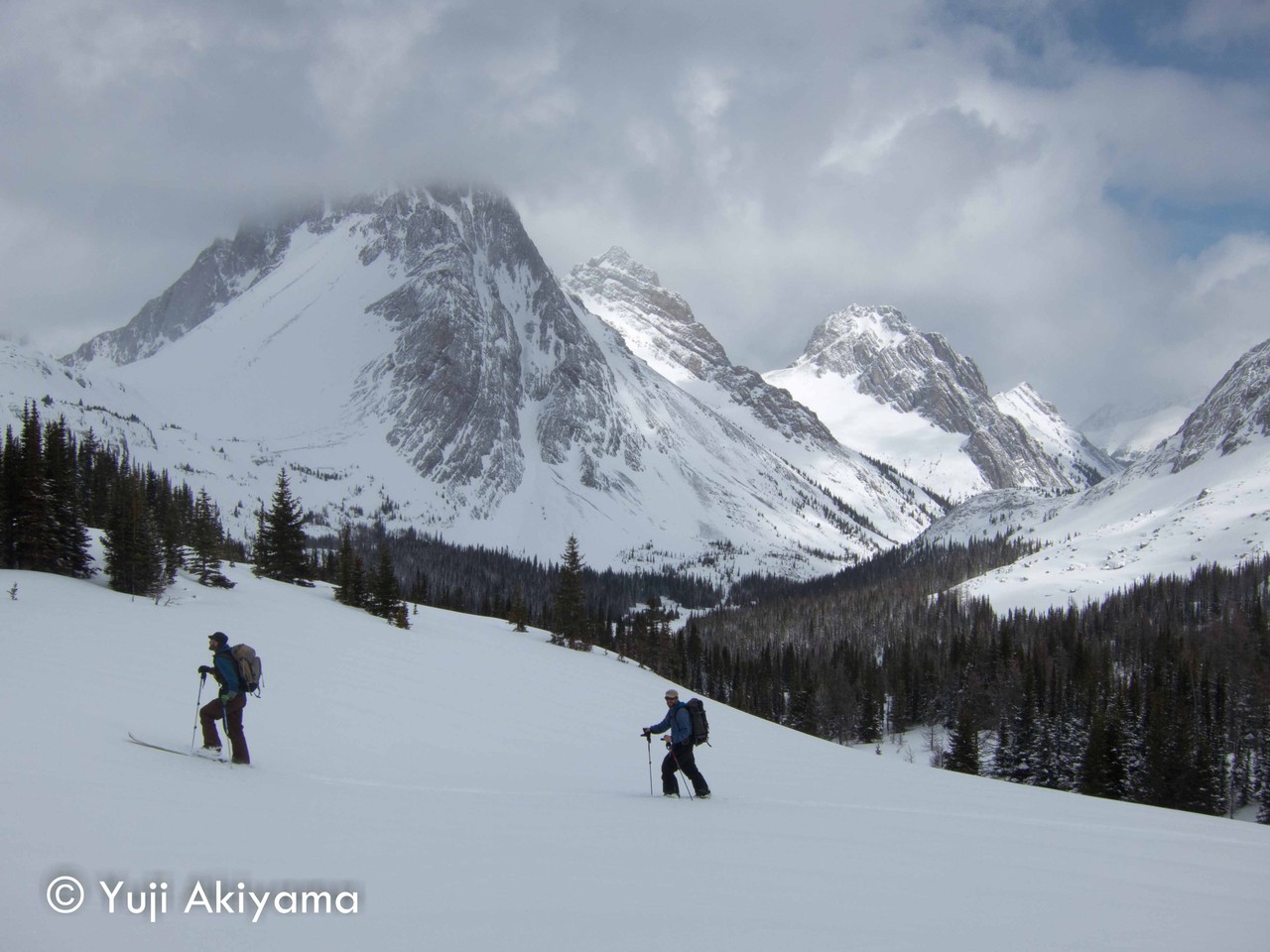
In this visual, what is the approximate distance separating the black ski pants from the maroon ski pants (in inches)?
299

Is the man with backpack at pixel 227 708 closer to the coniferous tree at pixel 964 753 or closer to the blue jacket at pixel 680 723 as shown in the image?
the blue jacket at pixel 680 723

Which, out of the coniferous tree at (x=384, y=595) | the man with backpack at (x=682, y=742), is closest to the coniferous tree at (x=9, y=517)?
the coniferous tree at (x=384, y=595)

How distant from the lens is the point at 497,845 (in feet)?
31.5

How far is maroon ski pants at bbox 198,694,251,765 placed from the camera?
1380 centimetres

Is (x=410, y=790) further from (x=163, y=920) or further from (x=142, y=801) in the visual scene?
(x=163, y=920)

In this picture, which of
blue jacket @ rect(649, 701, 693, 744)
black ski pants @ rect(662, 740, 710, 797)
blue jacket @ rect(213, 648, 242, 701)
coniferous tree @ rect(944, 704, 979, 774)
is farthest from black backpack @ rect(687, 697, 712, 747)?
coniferous tree @ rect(944, 704, 979, 774)

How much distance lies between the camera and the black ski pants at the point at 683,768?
50.5ft

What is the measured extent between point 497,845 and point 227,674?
23.1 feet

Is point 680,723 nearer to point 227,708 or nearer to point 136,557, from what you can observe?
point 227,708

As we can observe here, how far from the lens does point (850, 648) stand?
109m

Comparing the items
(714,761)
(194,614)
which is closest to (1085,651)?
(714,761)

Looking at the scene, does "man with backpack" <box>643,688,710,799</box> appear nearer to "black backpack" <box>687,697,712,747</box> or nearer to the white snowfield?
"black backpack" <box>687,697,712,747</box>

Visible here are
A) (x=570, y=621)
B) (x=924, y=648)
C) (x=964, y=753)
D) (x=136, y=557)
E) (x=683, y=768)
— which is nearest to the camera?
(x=683, y=768)

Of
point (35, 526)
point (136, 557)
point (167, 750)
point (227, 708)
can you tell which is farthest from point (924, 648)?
point (167, 750)
